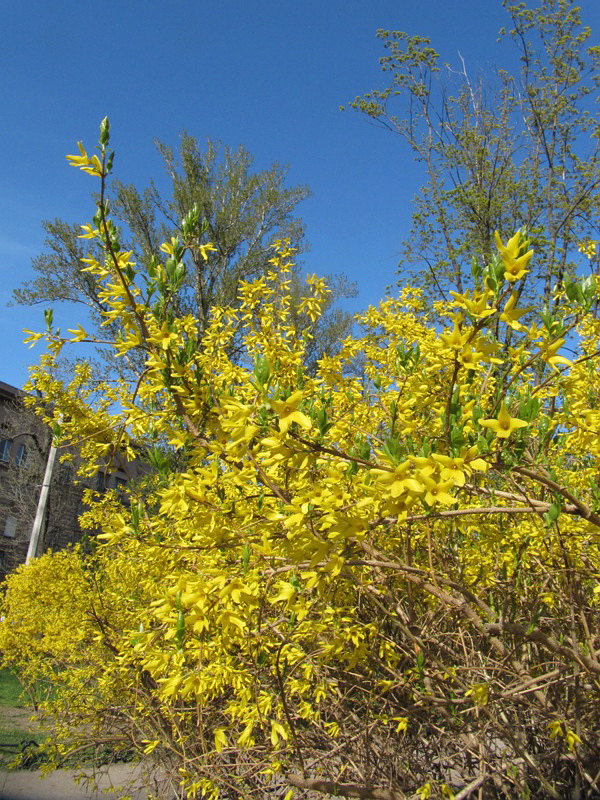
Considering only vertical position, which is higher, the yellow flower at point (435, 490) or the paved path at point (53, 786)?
the yellow flower at point (435, 490)

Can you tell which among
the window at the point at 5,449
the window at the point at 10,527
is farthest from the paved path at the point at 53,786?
the window at the point at 10,527

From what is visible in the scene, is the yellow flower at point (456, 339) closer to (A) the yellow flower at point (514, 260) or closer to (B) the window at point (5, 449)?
(A) the yellow flower at point (514, 260)

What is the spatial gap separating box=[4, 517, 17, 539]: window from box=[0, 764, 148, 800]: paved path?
22.6 m

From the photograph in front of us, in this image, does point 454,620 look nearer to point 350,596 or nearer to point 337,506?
point 350,596

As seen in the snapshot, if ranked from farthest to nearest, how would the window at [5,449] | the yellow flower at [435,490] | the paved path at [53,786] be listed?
the window at [5,449], the paved path at [53,786], the yellow flower at [435,490]

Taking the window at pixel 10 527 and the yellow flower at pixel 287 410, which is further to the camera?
the window at pixel 10 527

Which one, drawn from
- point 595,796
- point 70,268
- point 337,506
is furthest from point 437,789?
point 70,268

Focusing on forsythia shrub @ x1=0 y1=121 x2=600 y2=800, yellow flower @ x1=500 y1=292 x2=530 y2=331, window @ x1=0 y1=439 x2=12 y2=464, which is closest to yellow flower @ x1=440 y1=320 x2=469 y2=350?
→ forsythia shrub @ x1=0 y1=121 x2=600 y2=800

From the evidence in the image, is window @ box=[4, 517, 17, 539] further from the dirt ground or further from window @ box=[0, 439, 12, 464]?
the dirt ground

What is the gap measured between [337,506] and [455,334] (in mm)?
563

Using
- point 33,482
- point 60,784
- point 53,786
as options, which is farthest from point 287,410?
point 33,482

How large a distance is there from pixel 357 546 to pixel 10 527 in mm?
29895

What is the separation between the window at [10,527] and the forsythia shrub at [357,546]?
25.2 m

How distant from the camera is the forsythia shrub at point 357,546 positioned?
167cm
